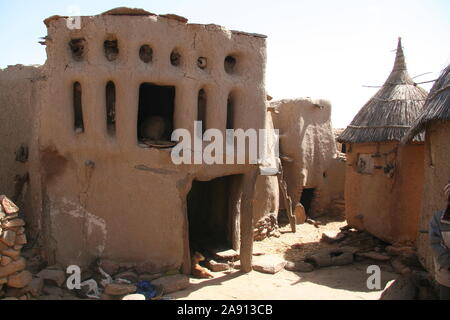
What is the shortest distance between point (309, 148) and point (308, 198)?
2.12m

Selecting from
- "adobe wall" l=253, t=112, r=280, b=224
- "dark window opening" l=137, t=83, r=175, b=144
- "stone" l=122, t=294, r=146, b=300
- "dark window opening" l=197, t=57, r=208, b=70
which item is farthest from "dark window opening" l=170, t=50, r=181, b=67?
"adobe wall" l=253, t=112, r=280, b=224

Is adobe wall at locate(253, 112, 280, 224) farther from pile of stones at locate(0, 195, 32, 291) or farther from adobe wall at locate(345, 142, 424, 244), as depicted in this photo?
pile of stones at locate(0, 195, 32, 291)

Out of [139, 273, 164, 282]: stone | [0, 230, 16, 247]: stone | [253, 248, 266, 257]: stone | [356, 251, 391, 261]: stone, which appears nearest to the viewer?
[0, 230, 16, 247]: stone

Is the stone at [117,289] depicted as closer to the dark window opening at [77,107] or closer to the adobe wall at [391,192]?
the dark window opening at [77,107]

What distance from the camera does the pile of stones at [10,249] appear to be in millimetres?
5516

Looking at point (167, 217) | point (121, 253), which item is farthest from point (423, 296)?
point (121, 253)

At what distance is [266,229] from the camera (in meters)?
11.2

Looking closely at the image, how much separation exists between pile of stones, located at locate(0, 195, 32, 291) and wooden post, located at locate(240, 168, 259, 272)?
3.91 metres

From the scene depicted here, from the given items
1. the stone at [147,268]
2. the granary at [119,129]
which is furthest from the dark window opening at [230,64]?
the stone at [147,268]

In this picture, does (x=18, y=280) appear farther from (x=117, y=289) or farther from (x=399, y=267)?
(x=399, y=267)

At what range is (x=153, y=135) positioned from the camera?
786 centimetres

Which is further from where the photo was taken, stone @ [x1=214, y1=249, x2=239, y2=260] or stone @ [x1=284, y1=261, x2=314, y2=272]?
stone @ [x1=284, y1=261, x2=314, y2=272]

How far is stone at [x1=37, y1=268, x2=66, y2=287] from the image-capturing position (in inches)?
259

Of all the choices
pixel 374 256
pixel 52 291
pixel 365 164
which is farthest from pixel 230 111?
pixel 52 291
